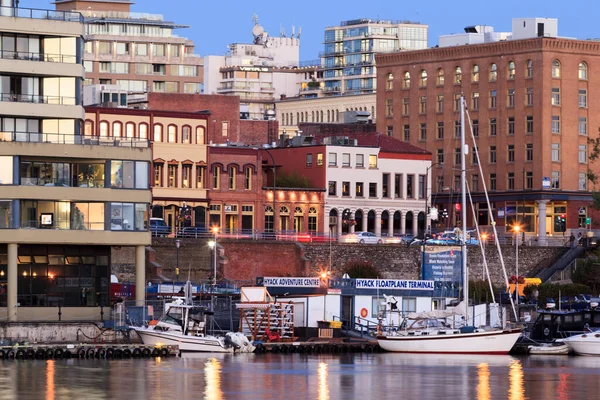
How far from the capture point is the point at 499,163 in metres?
184

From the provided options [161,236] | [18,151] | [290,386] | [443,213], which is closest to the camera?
[290,386]

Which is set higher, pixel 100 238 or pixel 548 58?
pixel 548 58

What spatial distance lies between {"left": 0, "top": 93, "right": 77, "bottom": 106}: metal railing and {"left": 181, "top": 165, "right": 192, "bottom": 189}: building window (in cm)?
4218

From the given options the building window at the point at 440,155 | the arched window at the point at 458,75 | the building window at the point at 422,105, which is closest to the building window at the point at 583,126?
the arched window at the point at 458,75

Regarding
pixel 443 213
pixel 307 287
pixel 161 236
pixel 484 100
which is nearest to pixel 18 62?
pixel 307 287

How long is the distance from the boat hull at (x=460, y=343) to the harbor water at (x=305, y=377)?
113cm

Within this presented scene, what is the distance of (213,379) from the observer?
3231 inches

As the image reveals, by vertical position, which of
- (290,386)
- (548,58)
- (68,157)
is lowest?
(290,386)

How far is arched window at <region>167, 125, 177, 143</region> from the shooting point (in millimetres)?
157250

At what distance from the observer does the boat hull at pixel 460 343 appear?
102062 millimetres

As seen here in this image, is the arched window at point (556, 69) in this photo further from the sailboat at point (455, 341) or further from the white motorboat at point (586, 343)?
the sailboat at point (455, 341)

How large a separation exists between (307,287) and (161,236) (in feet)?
107

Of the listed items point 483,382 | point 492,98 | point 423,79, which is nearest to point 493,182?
point 492,98

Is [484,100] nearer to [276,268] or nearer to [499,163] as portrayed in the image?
[499,163]
